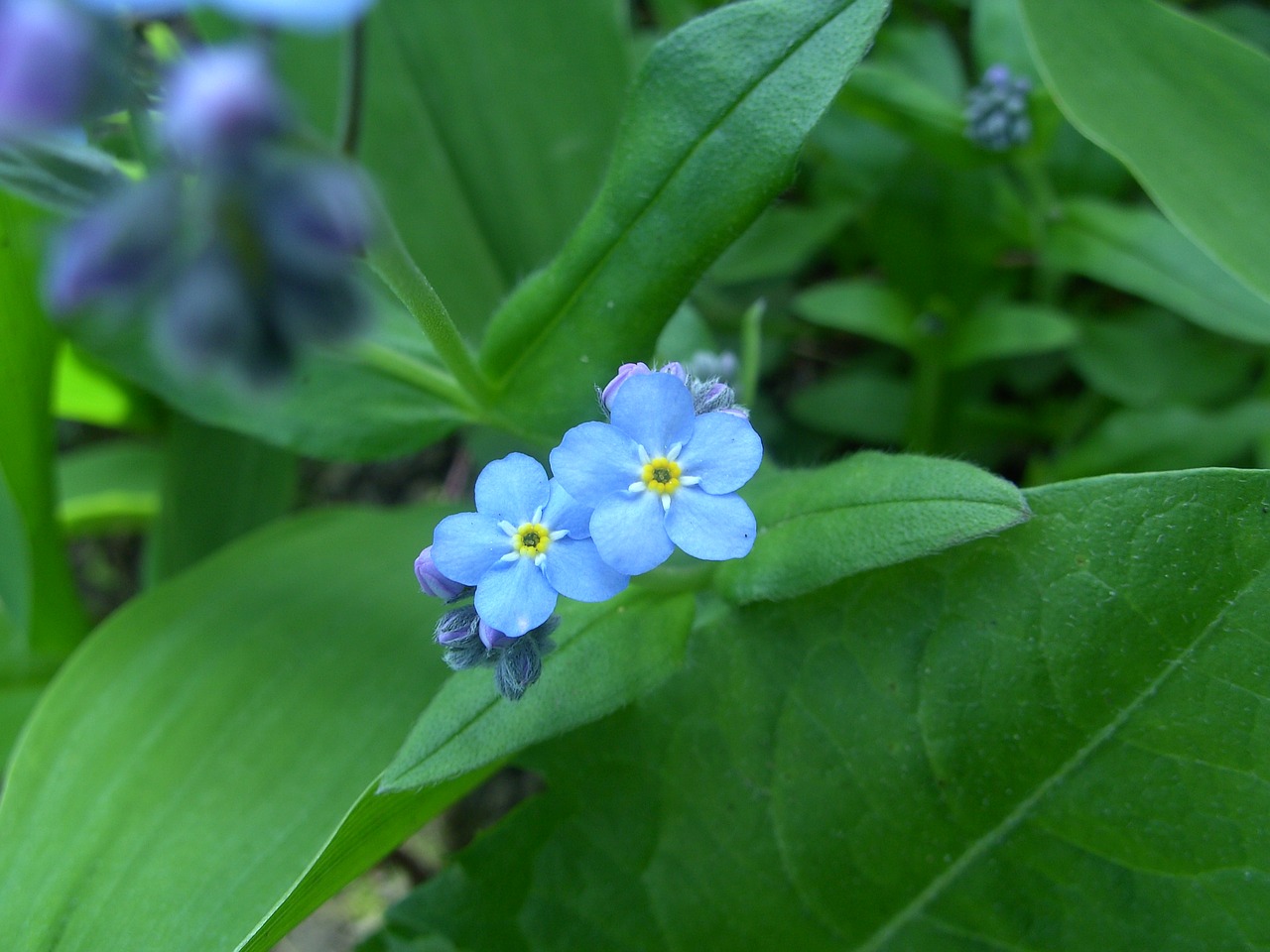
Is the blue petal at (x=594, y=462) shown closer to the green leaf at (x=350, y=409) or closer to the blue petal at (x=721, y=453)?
the blue petal at (x=721, y=453)

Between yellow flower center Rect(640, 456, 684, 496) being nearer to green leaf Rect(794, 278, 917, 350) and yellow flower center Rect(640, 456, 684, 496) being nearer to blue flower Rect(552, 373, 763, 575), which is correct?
blue flower Rect(552, 373, 763, 575)

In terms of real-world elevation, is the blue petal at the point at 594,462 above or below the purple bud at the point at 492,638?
above

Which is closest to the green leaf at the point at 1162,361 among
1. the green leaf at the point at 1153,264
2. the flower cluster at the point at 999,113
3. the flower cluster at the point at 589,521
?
the green leaf at the point at 1153,264

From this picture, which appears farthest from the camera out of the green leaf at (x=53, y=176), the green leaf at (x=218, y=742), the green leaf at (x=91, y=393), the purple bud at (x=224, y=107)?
the green leaf at (x=91, y=393)

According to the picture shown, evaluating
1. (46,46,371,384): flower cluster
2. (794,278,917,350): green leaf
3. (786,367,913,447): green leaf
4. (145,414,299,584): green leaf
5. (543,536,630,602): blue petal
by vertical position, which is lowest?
(145,414,299,584): green leaf

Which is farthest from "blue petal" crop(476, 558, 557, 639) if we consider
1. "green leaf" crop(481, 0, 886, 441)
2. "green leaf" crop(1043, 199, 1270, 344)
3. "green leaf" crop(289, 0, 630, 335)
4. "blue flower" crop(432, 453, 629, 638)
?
"green leaf" crop(1043, 199, 1270, 344)

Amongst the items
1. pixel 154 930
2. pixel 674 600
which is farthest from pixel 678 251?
pixel 154 930

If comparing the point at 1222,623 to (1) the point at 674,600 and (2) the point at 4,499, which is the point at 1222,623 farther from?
(2) the point at 4,499

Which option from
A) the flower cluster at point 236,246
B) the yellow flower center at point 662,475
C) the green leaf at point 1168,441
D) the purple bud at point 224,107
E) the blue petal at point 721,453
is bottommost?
the green leaf at point 1168,441
